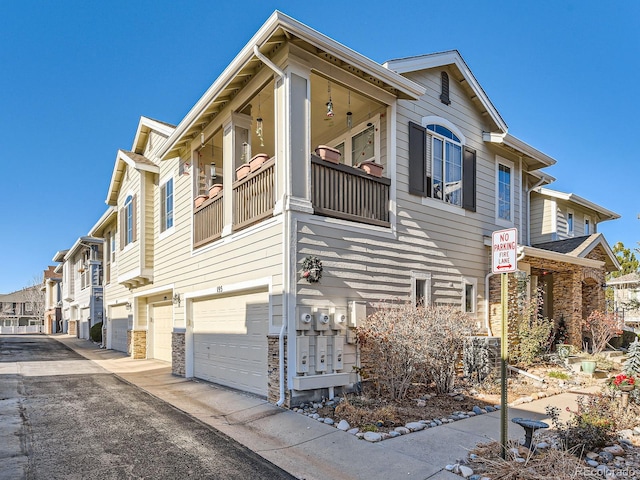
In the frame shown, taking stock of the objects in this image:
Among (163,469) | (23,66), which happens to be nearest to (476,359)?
(163,469)

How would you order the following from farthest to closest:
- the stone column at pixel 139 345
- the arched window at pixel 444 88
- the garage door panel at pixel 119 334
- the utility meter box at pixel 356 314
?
the garage door panel at pixel 119 334, the stone column at pixel 139 345, the arched window at pixel 444 88, the utility meter box at pixel 356 314

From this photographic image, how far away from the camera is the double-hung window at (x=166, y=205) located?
14000mm

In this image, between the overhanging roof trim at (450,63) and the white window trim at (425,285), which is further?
the overhanging roof trim at (450,63)

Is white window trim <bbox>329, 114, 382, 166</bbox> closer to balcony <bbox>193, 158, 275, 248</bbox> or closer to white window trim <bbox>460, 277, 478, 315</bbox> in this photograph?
balcony <bbox>193, 158, 275, 248</bbox>

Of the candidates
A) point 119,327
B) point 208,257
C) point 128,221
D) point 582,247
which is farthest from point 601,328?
point 119,327

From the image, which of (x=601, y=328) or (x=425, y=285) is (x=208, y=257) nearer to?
(x=425, y=285)

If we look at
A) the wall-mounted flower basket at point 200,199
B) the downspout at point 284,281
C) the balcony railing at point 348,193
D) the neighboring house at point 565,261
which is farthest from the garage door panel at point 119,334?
the neighboring house at point 565,261

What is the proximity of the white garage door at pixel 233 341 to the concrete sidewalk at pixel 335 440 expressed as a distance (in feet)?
1.72

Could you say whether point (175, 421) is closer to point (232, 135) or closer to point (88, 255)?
point (232, 135)

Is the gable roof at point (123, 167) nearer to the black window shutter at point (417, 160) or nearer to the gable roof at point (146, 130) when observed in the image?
the gable roof at point (146, 130)

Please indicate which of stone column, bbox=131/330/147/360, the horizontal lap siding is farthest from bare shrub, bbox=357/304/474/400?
stone column, bbox=131/330/147/360

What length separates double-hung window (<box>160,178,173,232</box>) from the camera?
14000mm

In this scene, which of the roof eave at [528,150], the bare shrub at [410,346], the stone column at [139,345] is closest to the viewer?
the bare shrub at [410,346]

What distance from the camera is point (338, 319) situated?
8062 mm
